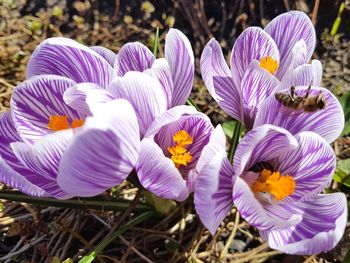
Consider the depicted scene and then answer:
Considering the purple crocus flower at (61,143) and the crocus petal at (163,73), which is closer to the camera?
the purple crocus flower at (61,143)

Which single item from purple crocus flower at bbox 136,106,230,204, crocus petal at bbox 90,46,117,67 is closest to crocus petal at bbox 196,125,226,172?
purple crocus flower at bbox 136,106,230,204

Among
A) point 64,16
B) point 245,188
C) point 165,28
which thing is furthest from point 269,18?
point 245,188

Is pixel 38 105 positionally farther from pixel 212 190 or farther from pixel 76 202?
pixel 212 190

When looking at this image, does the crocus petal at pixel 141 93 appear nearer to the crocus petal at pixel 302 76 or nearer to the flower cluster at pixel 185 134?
the flower cluster at pixel 185 134

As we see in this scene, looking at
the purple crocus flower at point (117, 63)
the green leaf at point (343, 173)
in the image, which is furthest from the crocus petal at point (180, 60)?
the green leaf at point (343, 173)

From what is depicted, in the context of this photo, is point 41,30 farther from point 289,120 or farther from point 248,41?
point 289,120

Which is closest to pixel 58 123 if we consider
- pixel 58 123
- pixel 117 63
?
pixel 58 123
